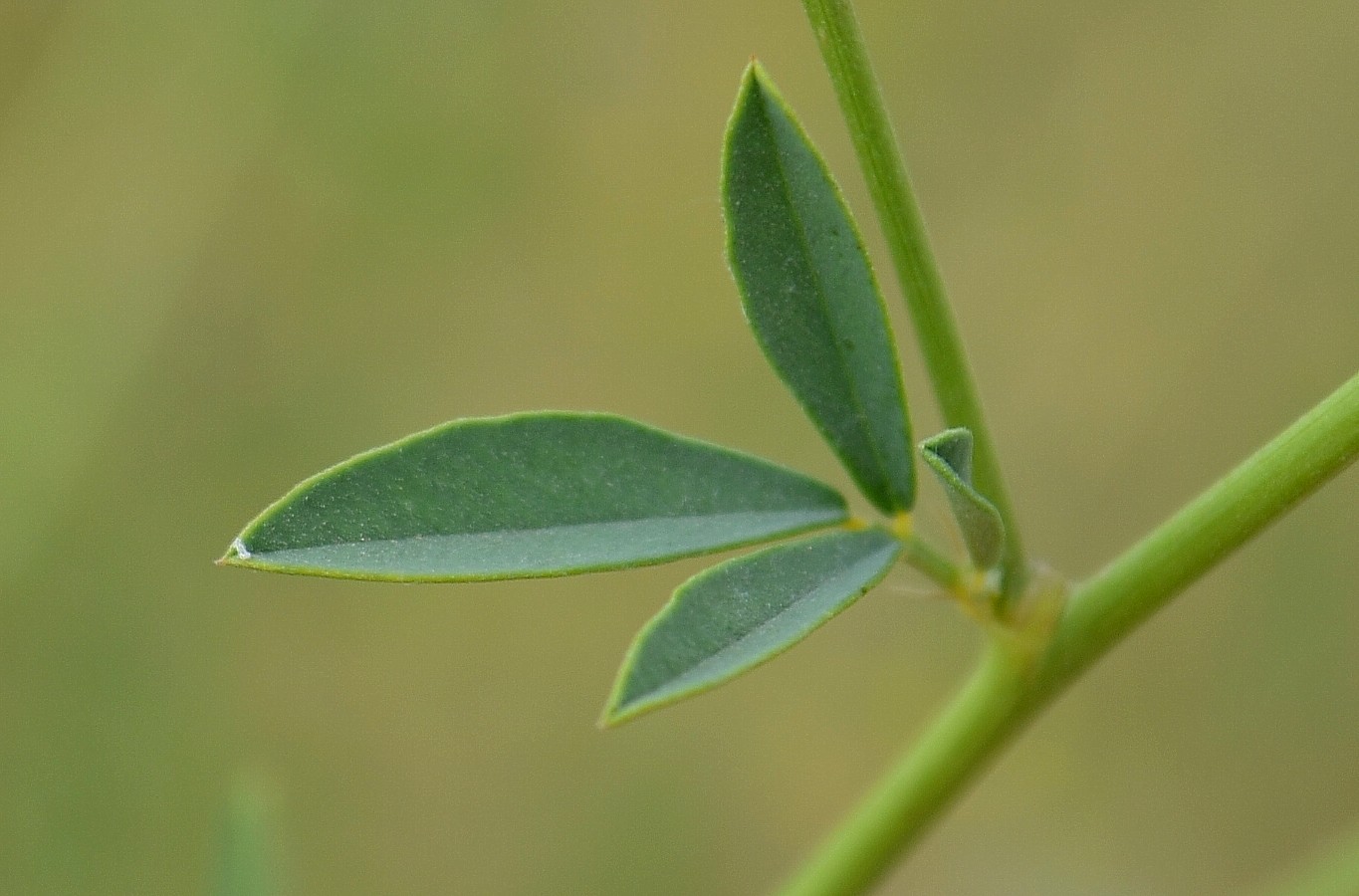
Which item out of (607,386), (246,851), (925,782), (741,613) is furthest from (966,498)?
(607,386)

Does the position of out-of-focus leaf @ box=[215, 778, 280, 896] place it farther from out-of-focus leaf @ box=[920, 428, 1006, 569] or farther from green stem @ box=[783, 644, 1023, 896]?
out-of-focus leaf @ box=[920, 428, 1006, 569]

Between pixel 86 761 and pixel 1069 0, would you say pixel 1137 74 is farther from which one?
pixel 86 761

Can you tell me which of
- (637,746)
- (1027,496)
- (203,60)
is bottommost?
(637,746)

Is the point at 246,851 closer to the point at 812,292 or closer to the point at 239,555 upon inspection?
the point at 239,555

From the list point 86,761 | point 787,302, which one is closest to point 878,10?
point 86,761

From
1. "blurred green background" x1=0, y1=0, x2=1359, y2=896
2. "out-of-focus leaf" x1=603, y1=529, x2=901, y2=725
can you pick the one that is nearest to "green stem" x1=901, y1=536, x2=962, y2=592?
"out-of-focus leaf" x1=603, y1=529, x2=901, y2=725

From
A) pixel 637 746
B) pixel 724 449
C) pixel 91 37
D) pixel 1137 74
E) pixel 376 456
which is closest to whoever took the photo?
pixel 376 456
